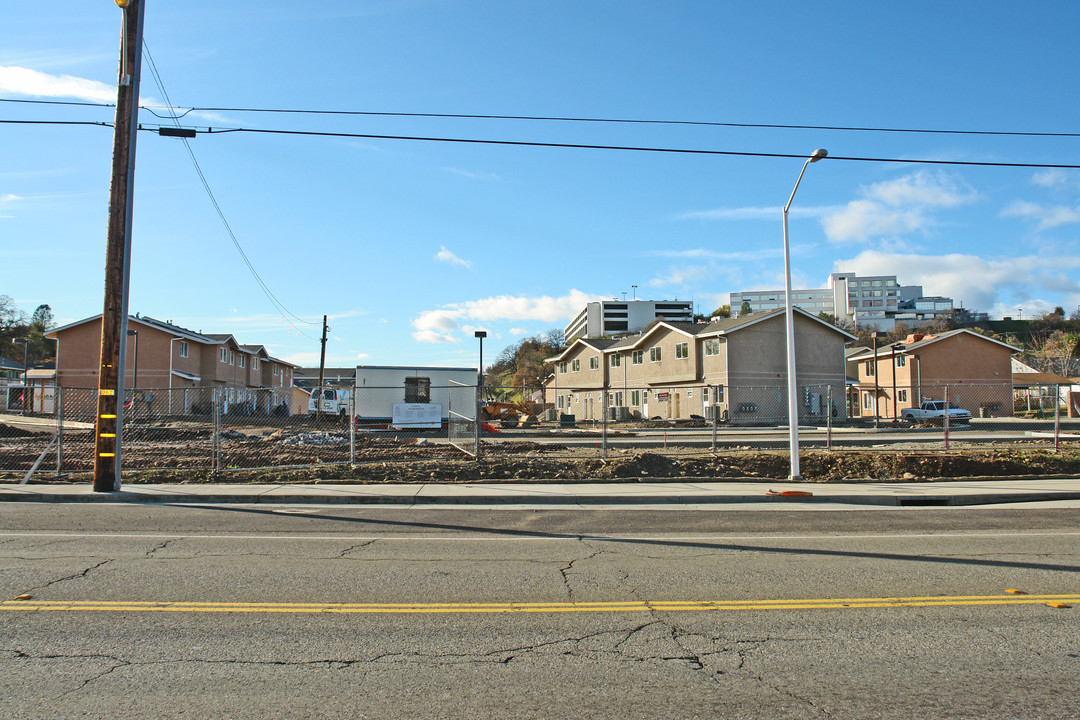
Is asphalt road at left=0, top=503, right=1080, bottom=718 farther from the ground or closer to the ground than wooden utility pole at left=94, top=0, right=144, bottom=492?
closer to the ground

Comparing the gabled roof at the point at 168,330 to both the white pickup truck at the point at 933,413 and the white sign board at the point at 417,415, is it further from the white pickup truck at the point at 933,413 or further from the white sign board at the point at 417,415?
the white pickup truck at the point at 933,413

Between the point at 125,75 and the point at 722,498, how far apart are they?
14273mm

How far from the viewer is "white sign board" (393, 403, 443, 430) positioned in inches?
1104

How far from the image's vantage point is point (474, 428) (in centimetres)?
1952

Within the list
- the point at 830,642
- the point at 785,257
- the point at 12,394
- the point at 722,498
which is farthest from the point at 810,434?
the point at 12,394

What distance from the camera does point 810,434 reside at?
33281 mm

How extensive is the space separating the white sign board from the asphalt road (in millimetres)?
18672

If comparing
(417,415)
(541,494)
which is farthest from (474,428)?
(417,415)

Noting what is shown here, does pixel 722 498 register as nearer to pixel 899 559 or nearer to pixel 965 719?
pixel 899 559

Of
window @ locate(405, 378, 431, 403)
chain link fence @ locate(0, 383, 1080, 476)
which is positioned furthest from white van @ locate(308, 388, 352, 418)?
window @ locate(405, 378, 431, 403)

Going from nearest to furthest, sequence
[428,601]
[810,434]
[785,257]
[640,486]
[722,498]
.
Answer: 1. [428,601]
2. [722,498]
3. [640,486]
4. [785,257]
5. [810,434]

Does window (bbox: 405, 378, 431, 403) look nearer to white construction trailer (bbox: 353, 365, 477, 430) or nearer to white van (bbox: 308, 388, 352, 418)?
white construction trailer (bbox: 353, 365, 477, 430)

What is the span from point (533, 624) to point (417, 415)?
23.9 metres

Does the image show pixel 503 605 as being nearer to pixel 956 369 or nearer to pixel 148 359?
pixel 148 359
